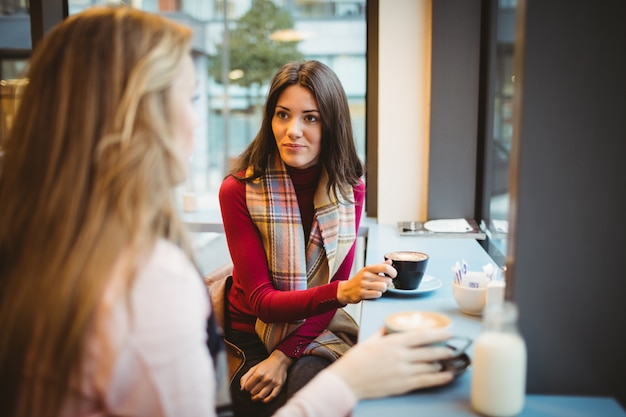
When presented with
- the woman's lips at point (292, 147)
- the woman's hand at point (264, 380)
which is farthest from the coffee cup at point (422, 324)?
the woman's lips at point (292, 147)

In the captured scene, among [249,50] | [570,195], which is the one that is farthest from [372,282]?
[249,50]

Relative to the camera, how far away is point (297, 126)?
63.4 inches

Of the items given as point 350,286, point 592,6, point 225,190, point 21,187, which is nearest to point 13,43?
point 225,190

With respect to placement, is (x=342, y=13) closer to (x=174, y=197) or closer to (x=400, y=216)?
(x=400, y=216)

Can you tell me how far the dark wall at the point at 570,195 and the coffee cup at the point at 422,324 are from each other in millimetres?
113

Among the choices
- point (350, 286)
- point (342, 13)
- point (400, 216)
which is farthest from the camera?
point (342, 13)

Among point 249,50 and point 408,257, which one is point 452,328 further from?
point 249,50

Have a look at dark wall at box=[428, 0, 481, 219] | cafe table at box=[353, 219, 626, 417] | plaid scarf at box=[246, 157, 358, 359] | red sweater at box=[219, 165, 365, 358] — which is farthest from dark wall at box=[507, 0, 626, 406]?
dark wall at box=[428, 0, 481, 219]

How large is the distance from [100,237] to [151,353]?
0.14 metres

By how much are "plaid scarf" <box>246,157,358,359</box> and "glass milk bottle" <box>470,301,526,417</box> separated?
2.68 ft

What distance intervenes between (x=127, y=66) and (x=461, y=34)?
1831 millimetres

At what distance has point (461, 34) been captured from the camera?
228 centimetres

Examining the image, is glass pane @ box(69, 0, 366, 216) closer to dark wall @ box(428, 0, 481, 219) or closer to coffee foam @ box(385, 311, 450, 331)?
dark wall @ box(428, 0, 481, 219)

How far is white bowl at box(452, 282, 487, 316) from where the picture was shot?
1.18 metres
